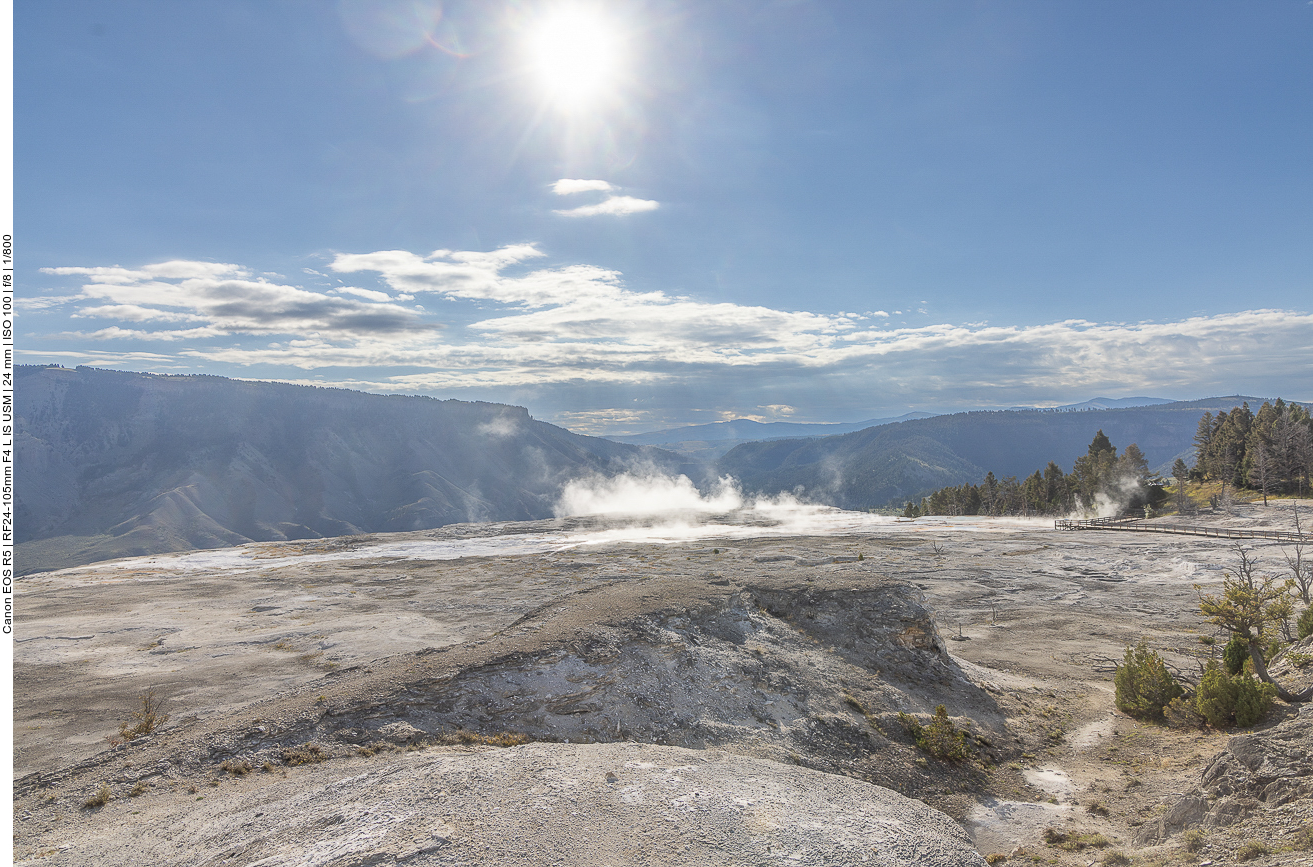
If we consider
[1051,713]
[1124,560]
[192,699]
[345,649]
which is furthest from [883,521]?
[192,699]

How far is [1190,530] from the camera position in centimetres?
8144

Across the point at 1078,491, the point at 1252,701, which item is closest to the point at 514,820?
the point at 1252,701

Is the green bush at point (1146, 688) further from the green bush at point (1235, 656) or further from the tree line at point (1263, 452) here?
the tree line at point (1263, 452)

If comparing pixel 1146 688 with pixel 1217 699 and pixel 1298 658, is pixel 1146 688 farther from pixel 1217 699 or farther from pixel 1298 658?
pixel 1298 658

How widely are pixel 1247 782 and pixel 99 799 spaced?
79.6ft

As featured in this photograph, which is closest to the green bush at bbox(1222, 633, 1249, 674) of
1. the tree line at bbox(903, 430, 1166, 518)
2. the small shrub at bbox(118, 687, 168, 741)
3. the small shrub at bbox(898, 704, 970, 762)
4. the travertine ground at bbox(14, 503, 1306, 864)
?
the travertine ground at bbox(14, 503, 1306, 864)

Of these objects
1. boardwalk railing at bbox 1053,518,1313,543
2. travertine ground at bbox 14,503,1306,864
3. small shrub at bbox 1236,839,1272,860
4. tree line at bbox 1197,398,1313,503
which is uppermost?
tree line at bbox 1197,398,1313,503

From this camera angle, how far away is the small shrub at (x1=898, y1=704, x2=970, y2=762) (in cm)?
1878

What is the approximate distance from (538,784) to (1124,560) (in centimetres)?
7656

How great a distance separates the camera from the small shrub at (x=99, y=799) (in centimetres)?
1238

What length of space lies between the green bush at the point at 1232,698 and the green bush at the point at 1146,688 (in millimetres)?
1945

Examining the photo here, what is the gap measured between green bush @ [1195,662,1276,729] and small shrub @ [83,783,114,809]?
30177 millimetres

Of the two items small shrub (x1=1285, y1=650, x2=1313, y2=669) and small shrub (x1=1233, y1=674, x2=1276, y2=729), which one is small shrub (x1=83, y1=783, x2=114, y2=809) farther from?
small shrub (x1=1285, y1=650, x2=1313, y2=669)

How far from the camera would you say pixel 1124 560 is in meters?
65.2
